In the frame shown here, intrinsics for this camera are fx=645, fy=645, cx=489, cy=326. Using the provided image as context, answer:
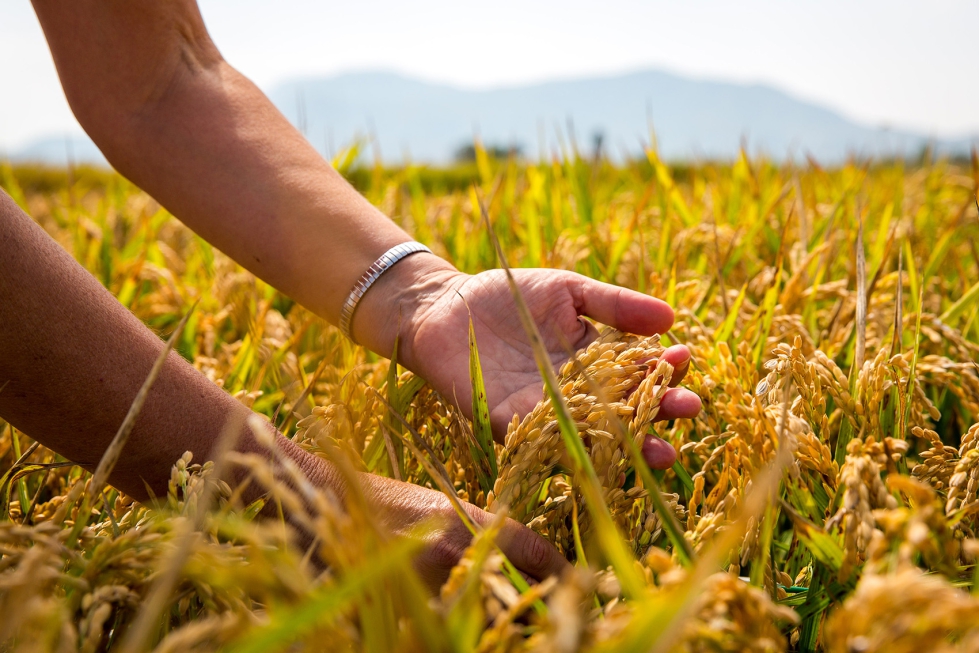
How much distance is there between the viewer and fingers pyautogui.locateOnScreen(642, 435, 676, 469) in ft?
3.22

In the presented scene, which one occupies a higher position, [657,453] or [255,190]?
[255,190]

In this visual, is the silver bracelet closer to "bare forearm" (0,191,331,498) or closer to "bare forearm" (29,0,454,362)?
"bare forearm" (29,0,454,362)

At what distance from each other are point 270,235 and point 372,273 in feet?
0.84

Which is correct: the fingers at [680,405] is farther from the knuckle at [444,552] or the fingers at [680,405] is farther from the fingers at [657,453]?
the knuckle at [444,552]

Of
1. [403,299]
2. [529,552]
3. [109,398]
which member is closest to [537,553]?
[529,552]

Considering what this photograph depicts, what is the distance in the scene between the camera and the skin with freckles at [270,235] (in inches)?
33.2

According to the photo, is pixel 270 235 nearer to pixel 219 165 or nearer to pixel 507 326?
pixel 219 165

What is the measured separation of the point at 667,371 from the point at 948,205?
9.55 ft

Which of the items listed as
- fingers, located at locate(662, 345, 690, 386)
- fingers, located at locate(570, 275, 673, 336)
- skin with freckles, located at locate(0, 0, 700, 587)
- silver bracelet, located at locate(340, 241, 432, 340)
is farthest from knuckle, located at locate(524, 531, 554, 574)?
silver bracelet, located at locate(340, 241, 432, 340)

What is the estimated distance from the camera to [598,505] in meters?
0.53

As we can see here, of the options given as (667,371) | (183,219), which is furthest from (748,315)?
(183,219)

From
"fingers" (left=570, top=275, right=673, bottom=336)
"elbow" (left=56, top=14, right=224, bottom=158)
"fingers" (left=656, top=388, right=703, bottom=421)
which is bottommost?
"fingers" (left=656, top=388, right=703, bottom=421)

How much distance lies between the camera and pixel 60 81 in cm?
146

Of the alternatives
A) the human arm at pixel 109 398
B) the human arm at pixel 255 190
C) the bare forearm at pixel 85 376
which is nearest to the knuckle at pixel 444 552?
the human arm at pixel 109 398
